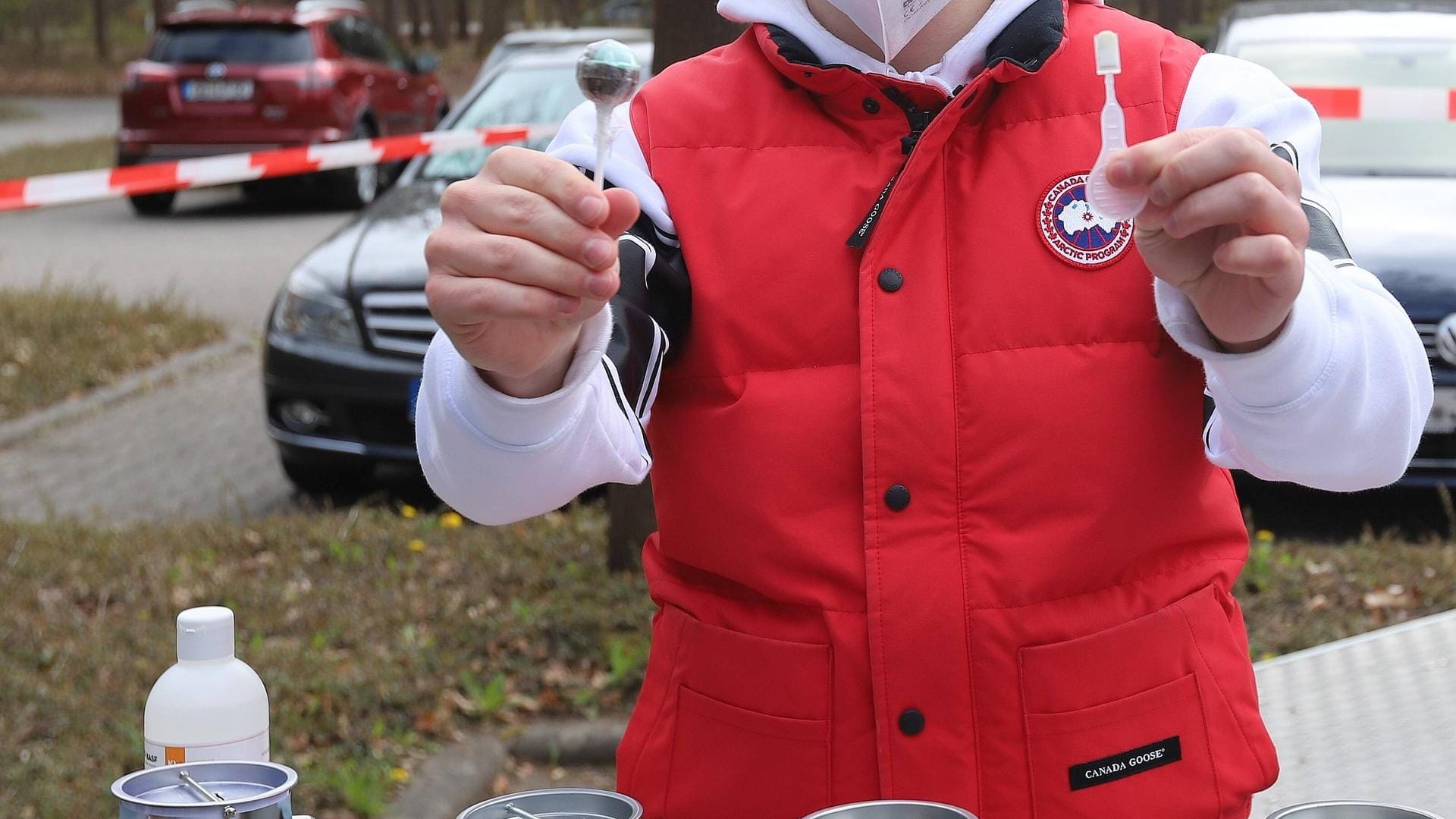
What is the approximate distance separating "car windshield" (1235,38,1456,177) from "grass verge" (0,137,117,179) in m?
15.4

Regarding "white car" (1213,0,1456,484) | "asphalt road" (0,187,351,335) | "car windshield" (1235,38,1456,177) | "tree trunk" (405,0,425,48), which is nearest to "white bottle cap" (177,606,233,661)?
"white car" (1213,0,1456,484)

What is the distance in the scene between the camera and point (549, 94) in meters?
8.10

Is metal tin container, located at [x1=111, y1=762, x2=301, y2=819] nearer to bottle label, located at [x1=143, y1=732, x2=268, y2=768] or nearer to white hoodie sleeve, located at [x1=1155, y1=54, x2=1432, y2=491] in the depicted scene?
bottle label, located at [x1=143, y1=732, x2=268, y2=768]

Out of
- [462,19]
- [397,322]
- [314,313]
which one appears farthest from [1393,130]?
[462,19]

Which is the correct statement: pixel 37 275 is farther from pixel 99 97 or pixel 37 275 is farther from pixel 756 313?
pixel 99 97

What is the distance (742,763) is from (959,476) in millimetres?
374

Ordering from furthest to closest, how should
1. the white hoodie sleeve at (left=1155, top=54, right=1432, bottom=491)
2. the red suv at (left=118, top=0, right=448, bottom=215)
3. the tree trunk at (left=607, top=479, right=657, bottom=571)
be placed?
the red suv at (left=118, top=0, right=448, bottom=215) < the tree trunk at (left=607, top=479, right=657, bottom=571) < the white hoodie sleeve at (left=1155, top=54, right=1432, bottom=491)

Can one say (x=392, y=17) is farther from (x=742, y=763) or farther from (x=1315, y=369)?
(x=1315, y=369)

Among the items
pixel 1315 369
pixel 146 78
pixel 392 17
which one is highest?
pixel 1315 369

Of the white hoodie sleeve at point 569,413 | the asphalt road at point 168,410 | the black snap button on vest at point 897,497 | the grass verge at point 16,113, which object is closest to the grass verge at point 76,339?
the asphalt road at point 168,410

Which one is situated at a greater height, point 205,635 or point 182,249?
point 205,635

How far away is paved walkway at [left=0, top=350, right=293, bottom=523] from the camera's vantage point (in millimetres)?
7047

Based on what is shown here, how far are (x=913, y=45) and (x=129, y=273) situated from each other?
11.6 meters

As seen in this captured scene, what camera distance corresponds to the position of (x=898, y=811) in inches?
49.4
